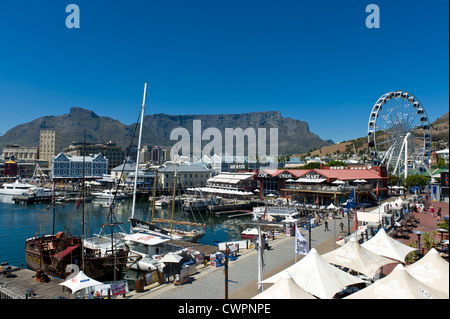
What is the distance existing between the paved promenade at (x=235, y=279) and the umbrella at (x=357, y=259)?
13.7 ft

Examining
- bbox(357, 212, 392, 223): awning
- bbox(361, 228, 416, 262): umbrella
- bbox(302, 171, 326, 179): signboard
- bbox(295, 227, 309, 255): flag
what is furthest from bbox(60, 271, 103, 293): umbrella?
bbox(302, 171, 326, 179): signboard

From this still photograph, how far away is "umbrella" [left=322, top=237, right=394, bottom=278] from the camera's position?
14953 millimetres

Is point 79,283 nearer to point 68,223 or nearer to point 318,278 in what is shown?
point 318,278

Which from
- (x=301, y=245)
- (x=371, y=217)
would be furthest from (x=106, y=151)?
(x=301, y=245)

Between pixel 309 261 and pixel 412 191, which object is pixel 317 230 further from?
Result: pixel 412 191

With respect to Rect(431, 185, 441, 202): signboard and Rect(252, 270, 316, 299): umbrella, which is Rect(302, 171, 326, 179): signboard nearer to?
Rect(431, 185, 441, 202): signboard

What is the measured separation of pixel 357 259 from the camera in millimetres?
15352

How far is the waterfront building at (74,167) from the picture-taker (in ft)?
382

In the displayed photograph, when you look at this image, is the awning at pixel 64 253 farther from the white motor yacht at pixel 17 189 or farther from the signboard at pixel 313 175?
the white motor yacht at pixel 17 189

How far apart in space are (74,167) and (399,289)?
130m

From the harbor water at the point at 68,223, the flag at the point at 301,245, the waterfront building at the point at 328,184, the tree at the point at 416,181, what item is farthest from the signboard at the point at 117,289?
the tree at the point at 416,181

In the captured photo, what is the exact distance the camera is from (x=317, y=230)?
32844 millimetres

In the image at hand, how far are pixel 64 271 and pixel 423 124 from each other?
241 ft

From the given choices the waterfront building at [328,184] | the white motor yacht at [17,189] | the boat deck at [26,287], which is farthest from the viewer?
the white motor yacht at [17,189]
